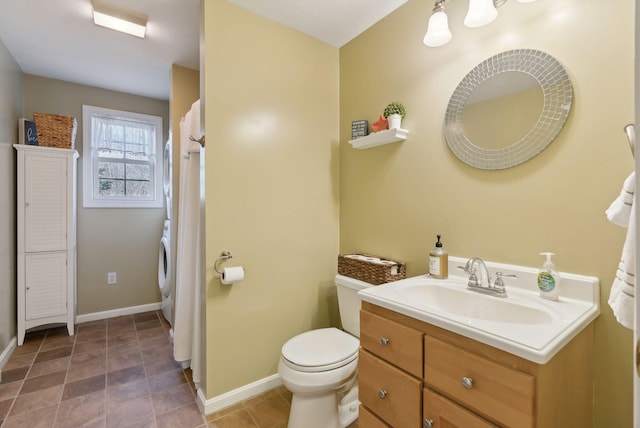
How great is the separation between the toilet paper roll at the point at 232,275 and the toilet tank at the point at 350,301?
2.04 ft

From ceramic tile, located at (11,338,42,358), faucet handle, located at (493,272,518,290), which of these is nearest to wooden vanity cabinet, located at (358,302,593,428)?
faucet handle, located at (493,272,518,290)

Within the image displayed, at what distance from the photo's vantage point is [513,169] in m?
1.31

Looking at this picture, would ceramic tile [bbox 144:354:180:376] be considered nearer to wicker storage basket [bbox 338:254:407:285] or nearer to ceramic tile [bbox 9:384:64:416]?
ceramic tile [bbox 9:384:64:416]

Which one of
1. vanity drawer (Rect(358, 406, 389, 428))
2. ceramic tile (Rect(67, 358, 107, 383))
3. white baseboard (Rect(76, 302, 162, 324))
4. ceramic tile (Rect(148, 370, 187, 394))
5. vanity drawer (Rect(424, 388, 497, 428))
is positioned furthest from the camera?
white baseboard (Rect(76, 302, 162, 324))

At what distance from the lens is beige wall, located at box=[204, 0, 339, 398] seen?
174 cm

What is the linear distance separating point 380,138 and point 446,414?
141cm

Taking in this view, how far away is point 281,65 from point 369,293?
1.61m

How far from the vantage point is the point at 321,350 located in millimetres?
1576

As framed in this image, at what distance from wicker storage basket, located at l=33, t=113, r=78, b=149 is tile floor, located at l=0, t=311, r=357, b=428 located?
1823mm

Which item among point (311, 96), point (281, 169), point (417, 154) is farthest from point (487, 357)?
point (311, 96)

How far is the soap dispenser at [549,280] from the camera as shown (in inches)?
44.3

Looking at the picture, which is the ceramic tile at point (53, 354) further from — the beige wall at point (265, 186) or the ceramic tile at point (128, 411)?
the beige wall at point (265, 186)

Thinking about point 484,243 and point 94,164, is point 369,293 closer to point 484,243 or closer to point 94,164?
point 484,243

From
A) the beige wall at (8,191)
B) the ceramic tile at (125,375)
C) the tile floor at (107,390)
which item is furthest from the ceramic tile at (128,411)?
the beige wall at (8,191)
